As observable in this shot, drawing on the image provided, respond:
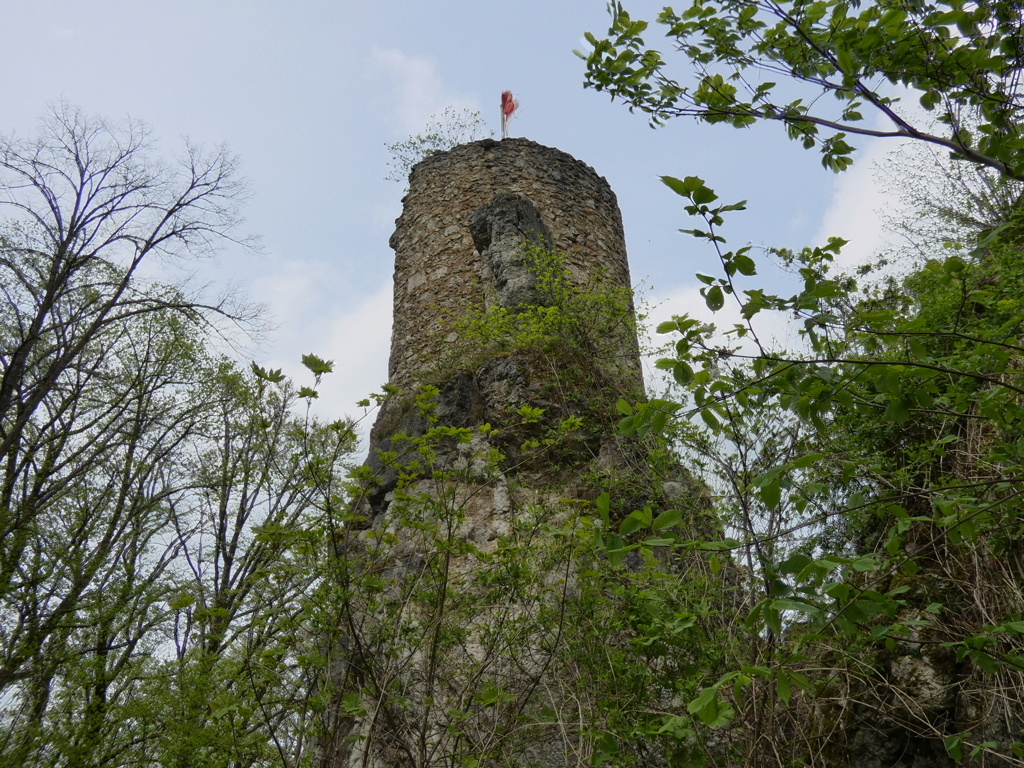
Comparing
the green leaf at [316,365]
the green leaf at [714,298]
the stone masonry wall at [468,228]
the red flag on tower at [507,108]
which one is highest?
the red flag on tower at [507,108]

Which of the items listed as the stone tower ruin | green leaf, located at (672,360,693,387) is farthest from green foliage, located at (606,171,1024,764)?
the stone tower ruin

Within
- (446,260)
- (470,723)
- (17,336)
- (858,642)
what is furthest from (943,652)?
(17,336)

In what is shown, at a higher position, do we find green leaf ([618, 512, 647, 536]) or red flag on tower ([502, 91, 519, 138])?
red flag on tower ([502, 91, 519, 138])

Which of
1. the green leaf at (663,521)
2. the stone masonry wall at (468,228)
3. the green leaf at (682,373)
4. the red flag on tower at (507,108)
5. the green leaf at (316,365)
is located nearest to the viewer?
the green leaf at (663,521)

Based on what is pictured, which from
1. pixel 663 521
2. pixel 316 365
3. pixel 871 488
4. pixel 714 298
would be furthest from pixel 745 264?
pixel 871 488

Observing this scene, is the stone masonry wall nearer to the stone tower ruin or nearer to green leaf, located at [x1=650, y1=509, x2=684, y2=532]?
the stone tower ruin

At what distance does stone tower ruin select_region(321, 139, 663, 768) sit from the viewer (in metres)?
2.92

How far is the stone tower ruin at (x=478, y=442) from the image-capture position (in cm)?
292

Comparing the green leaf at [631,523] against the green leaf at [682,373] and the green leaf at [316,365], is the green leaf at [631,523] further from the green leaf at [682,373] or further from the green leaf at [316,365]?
the green leaf at [316,365]

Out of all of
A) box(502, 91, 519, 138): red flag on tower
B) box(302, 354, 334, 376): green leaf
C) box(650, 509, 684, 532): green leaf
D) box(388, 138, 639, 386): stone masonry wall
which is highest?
box(502, 91, 519, 138): red flag on tower

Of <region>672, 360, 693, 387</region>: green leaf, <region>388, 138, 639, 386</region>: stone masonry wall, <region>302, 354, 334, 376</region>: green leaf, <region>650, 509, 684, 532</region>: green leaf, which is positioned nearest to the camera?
<region>650, 509, 684, 532</region>: green leaf

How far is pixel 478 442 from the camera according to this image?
17.3 ft

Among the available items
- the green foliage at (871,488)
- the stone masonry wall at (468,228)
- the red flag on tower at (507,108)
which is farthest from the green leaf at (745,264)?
the red flag on tower at (507,108)

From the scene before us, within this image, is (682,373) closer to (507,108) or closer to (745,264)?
(745,264)
